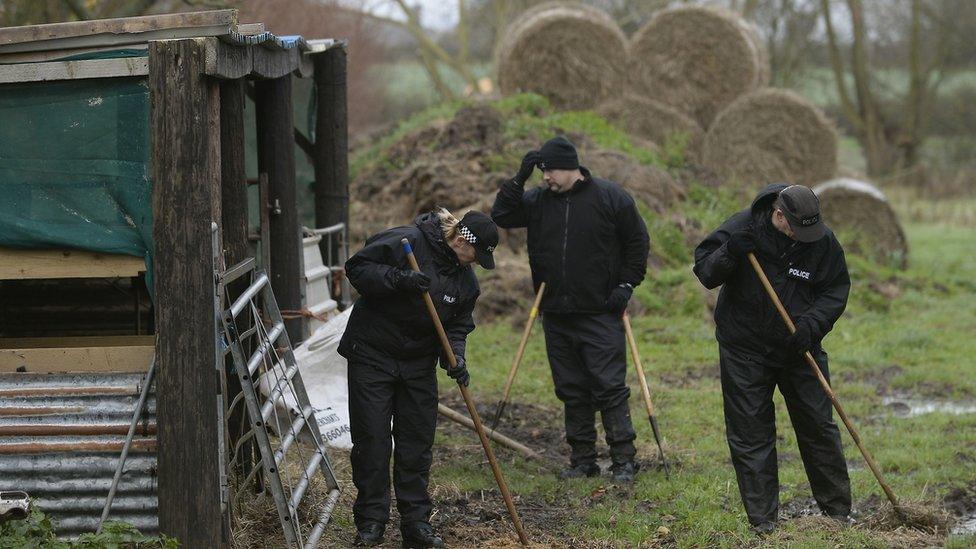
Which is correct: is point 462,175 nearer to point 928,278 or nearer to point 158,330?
point 928,278

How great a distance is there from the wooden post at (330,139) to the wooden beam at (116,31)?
397cm

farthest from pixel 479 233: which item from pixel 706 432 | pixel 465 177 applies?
pixel 465 177

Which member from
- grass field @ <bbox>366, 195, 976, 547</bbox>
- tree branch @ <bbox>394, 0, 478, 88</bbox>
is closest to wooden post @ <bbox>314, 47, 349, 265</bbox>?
grass field @ <bbox>366, 195, 976, 547</bbox>

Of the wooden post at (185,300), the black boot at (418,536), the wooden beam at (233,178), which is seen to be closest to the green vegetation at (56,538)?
the wooden post at (185,300)

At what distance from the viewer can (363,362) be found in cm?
602

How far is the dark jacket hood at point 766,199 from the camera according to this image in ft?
20.6

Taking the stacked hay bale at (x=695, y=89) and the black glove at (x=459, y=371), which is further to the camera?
the stacked hay bale at (x=695, y=89)

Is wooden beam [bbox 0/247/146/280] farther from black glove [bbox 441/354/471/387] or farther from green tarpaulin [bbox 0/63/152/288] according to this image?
black glove [bbox 441/354/471/387]

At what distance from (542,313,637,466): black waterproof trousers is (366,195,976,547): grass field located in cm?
29

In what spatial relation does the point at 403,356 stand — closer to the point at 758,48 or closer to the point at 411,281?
the point at 411,281

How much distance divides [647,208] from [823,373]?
7.74 metres

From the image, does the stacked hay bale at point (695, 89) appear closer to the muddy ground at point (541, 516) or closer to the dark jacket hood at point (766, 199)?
the muddy ground at point (541, 516)

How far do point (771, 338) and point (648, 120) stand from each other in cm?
1033

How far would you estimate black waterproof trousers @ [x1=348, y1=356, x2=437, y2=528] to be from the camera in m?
6.00
